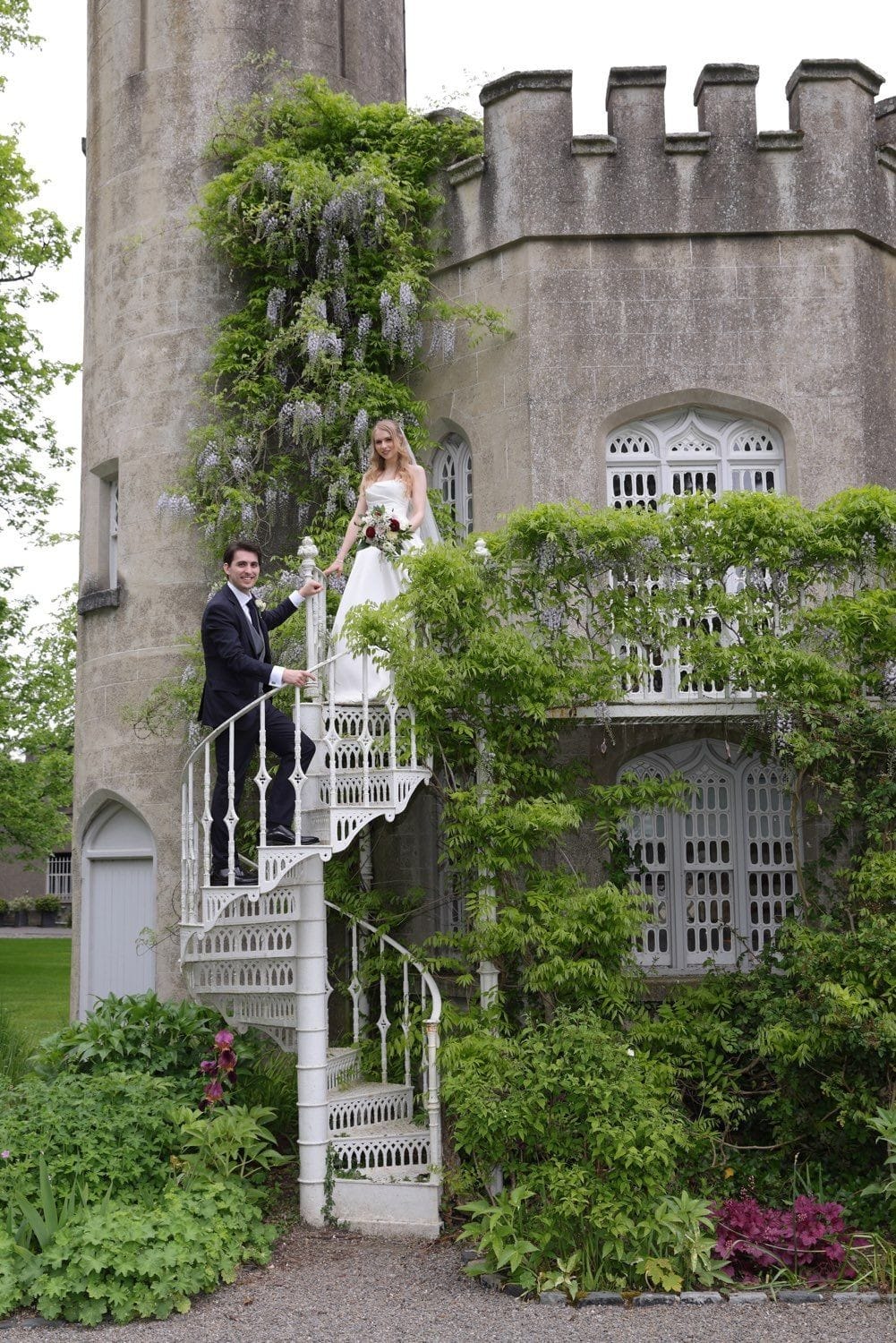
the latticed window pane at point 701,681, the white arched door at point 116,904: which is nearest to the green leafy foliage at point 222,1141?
the white arched door at point 116,904

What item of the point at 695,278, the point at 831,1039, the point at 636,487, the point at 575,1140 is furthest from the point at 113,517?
the point at 831,1039

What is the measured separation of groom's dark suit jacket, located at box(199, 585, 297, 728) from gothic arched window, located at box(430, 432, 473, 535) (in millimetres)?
2832

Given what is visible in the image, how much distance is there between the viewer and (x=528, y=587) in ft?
29.1

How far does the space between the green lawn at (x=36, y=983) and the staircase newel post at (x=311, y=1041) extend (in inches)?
155

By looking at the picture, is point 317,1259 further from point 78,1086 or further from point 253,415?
point 253,415

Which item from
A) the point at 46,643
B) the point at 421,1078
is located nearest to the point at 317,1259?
the point at 421,1078

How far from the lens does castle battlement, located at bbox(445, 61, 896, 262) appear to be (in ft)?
34.5

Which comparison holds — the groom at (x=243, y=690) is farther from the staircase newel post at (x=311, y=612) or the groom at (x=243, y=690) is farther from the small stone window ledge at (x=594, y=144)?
the small stone window ledge at (x=594, y=144)

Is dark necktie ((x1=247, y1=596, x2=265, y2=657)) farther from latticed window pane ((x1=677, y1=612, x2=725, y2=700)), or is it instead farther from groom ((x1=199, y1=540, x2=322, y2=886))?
latticed window pane ((x1=677, y1=612, x2=725, y2=700))

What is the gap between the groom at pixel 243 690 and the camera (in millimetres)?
8344

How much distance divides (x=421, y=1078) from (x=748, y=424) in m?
5.48

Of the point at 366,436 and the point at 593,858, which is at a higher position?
the point at 366,436

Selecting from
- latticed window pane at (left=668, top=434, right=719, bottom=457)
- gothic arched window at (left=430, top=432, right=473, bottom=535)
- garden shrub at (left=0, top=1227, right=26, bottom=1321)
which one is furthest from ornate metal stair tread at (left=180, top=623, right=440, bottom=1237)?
latticed window pane at (left=668, top=434, right=719, bottom=457)

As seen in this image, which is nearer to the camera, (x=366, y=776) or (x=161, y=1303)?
(x=161, y=1303)
